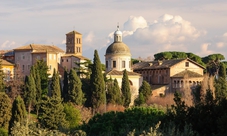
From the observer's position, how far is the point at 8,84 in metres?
54.9

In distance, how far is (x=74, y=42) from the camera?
89812 mm

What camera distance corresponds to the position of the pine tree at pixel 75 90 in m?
49.7

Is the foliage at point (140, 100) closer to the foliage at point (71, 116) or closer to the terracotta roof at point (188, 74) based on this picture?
the terracotta roof at point (188, 74)

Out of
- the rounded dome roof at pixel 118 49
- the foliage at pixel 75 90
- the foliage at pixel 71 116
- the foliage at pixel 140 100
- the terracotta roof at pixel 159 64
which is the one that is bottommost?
the foliage at pixel 71 116

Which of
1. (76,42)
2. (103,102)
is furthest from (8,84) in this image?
(76,42)

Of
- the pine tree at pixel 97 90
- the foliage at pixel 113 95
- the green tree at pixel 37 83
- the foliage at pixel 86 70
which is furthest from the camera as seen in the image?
the foliage at pixel 86 70

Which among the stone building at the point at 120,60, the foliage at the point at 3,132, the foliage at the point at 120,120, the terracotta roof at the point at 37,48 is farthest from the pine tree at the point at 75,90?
the foliage at the point at 120,120

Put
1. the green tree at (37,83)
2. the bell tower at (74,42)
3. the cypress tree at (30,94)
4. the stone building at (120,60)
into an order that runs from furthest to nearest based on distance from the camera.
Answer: the bell tower at (74,42) < the stone building at (120,60) < the green tree at (37,83) < the cypress tree at (30,94)

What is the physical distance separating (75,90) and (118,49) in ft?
53.6

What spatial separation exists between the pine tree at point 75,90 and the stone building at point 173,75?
1660cm

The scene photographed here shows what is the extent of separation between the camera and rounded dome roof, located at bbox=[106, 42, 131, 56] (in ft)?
215

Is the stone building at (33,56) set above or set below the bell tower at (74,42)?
below

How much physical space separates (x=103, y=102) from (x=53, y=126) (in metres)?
16.7

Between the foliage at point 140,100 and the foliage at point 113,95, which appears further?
the foliage at point 140,100
